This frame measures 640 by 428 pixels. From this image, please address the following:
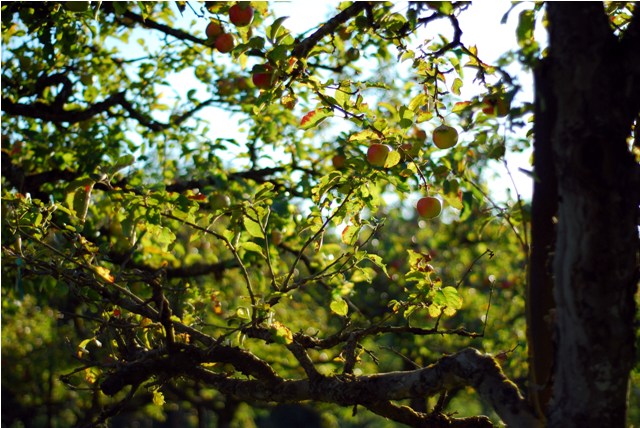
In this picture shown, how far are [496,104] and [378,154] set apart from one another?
0.71 m

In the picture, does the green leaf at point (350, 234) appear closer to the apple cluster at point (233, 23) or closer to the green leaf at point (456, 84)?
the green leaf at point (456, 84)

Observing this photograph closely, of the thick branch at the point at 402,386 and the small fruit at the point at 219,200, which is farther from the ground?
the small fruit at the point at 219,200

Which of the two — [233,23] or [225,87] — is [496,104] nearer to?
[233,23]

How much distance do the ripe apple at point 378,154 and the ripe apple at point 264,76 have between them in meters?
0.50

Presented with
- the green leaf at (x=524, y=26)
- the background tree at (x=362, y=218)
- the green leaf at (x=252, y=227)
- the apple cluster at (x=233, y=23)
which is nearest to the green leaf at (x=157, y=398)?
the background tree at (x=362, y=218)

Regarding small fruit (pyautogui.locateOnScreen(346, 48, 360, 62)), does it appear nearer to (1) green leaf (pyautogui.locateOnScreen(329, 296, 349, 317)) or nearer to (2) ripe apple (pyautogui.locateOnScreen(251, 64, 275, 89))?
(2) ripe apple (pyautogui.locateOnScreen(251, 64, 275, 89))

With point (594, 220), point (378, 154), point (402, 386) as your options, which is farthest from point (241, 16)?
point (594, 220)

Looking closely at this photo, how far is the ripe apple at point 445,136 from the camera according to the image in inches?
124

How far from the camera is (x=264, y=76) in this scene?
2.98 meters

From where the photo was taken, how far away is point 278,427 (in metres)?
29.8

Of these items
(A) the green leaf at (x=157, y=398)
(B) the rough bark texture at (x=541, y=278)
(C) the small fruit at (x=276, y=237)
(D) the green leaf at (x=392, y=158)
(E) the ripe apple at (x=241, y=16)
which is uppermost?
(E) the ripe apple at (x=241, y=16)

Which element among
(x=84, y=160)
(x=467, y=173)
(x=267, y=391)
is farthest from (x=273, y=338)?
(x=84, y=160)

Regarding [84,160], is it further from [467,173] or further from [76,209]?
[467,173]

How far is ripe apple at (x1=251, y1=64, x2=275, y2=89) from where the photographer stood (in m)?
2.89
